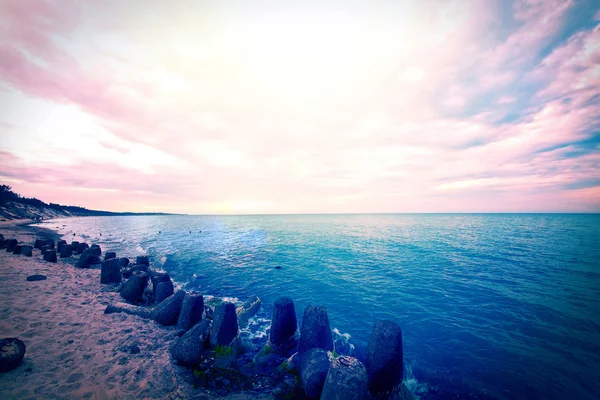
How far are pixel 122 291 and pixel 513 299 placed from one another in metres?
28.3

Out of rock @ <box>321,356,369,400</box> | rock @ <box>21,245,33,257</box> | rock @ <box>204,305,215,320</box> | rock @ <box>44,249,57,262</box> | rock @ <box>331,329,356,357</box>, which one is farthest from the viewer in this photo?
rock @ <box>21,245,33,257</box>

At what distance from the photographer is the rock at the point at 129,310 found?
11339 millimetres

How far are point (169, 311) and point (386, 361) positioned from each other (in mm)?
10313

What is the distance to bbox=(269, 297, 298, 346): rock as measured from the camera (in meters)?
9.66

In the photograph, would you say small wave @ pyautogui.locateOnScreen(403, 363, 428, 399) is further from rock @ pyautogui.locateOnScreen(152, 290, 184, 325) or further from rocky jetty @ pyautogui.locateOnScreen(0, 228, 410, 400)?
rock @ pyautogui.locateOnScreen(152, 290, 184, 325)

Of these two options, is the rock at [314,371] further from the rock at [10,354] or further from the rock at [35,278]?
the rock at [35,278]

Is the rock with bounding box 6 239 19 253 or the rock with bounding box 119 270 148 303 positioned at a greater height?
the rock with bounding box 6 239 19 253

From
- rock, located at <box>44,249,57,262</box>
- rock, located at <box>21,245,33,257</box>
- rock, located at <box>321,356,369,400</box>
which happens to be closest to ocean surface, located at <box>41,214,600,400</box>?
rock, located at <box>321,356,369,400</box>

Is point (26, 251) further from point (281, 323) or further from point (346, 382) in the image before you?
point (346, 382)

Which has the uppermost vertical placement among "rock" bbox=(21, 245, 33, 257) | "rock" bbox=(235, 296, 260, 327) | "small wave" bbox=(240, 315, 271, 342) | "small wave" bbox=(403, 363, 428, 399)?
"rock" bbox=(21, 245, 33, 257)

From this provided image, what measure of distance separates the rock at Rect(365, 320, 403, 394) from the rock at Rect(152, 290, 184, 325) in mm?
9548

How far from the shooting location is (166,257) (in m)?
30.6

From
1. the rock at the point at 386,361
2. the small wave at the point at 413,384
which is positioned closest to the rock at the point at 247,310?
the rock at the point at 386,361

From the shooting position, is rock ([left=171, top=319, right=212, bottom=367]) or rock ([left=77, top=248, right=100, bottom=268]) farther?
rock ([left=77, top=248, right=100, bottom=268])
